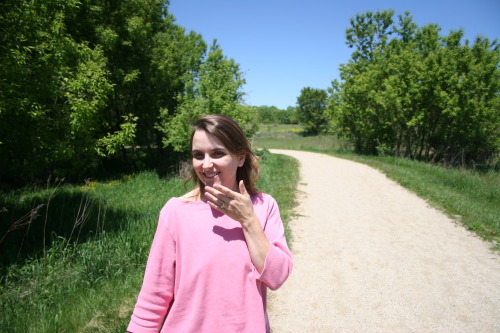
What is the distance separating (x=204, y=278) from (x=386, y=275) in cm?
414

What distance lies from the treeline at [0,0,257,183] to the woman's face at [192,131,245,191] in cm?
192

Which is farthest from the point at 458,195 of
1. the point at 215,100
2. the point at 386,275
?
the point at 215,100

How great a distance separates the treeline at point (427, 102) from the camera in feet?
53.5

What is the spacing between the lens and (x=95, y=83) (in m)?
8.66

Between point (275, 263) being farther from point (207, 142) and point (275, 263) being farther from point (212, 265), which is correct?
point (207, 142)

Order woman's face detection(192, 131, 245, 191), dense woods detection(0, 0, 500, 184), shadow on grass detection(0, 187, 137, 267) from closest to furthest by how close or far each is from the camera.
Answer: woman's face detection(192, 131, 245, 191), shadow on grass detection(0, 187, 137, 267), dense woods detection(0, 0, 500, 184)

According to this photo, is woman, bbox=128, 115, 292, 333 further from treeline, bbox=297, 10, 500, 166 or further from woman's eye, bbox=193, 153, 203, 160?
treeline, bbox=297, 10, 500, 166

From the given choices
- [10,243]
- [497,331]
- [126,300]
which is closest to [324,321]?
[497,331]

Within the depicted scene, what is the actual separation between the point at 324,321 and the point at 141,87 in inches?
583

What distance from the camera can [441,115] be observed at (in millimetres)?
17453

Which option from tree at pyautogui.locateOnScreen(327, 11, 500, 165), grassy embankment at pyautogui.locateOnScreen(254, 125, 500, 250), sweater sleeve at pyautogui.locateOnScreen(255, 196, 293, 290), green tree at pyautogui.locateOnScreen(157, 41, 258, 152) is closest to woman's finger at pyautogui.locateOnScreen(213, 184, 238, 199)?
sweater sleeve at pyautogui.locateOnScreen(255, 196, 293, 290)

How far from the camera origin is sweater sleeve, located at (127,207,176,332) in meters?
1.33

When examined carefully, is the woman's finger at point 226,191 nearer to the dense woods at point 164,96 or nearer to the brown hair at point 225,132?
the brown hair at point 225,132

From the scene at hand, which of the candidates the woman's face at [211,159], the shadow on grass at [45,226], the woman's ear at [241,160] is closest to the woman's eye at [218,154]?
the woman's face at [211,159]
